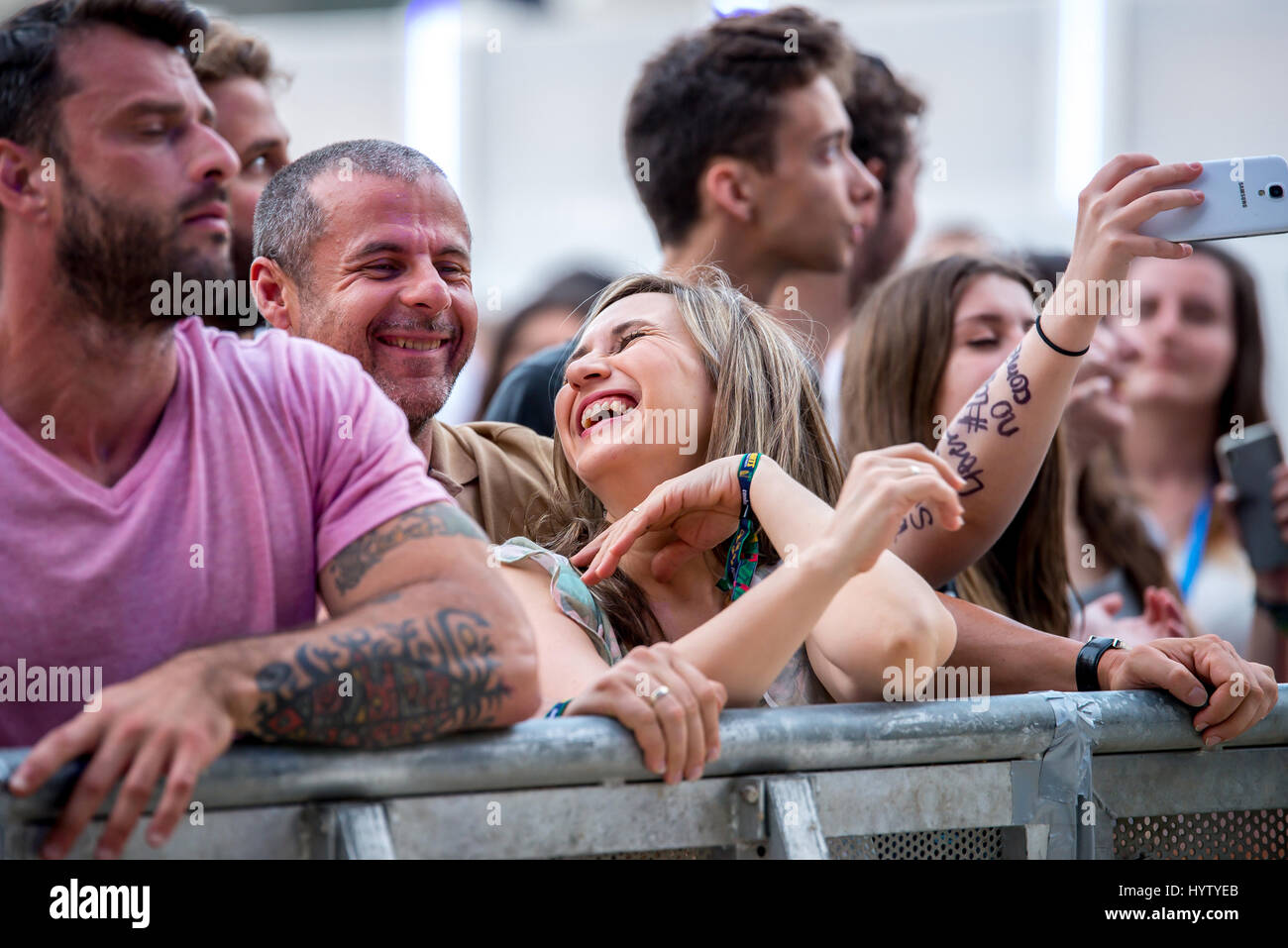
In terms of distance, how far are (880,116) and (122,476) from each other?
3574 millimetres

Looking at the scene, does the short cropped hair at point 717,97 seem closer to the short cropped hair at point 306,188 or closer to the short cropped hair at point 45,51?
the short cropped hair at point 306,188

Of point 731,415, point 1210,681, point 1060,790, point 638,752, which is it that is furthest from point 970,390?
point 638,752

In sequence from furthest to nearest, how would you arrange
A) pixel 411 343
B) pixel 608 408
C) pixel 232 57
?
pixel 232 57 < pixel 411 343 < pixel 608 408

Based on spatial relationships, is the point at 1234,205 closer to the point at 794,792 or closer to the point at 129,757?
the point at 794,792

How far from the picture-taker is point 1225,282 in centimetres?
553

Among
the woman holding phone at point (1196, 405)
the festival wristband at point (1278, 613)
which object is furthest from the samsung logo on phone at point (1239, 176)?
the woman holding phone at point (1196, 405)

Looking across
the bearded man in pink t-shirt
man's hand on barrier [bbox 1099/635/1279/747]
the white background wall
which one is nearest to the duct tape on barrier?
man's hand on barrier [bbox 1099/635/1279/747]

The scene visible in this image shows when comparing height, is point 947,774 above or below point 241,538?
below

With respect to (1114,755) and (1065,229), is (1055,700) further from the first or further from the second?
(1065,229)

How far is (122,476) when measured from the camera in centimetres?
200
